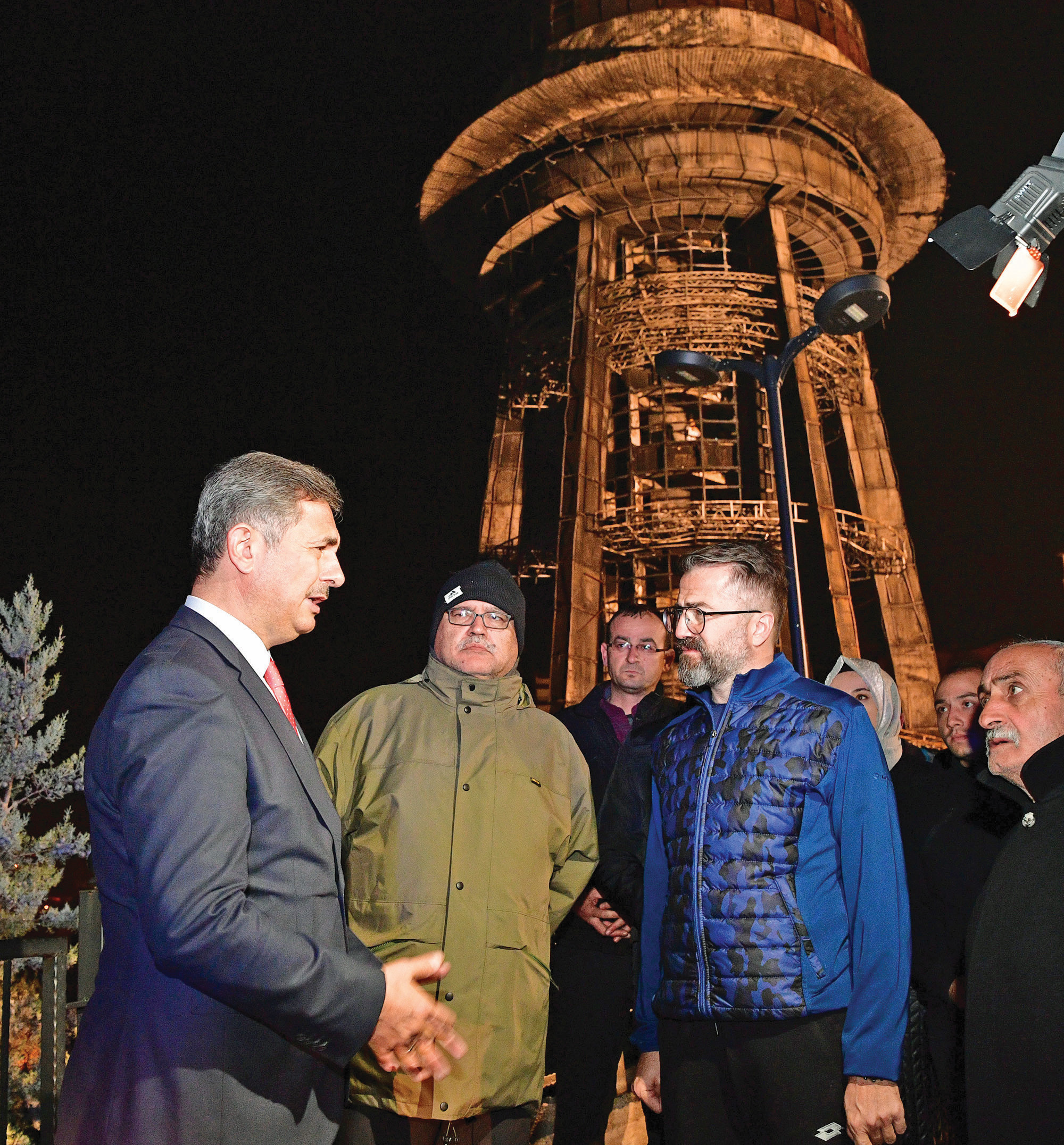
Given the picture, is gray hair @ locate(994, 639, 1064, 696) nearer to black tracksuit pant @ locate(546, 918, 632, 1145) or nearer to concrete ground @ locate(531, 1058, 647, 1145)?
black tracksuit pant @ locate(546, 918, 632, 1145)

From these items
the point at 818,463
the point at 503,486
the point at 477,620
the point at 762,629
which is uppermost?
the point at 503,486

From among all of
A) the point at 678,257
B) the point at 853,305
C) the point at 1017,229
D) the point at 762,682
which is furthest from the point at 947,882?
the point at 678,257

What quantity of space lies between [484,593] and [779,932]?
5.74 ft

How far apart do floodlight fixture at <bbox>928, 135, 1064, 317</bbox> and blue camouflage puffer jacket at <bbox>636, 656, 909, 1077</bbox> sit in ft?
6.88

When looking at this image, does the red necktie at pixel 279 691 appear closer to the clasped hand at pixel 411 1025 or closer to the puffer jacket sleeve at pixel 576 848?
the clasped hand at pixel 411 1025

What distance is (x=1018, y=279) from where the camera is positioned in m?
4.39

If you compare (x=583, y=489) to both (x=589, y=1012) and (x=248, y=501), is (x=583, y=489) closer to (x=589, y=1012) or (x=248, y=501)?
(x=589, y=1012)

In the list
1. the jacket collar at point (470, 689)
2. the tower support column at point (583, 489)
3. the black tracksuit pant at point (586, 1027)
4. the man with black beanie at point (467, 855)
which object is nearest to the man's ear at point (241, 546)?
the man with black beanie at point (467, 855)

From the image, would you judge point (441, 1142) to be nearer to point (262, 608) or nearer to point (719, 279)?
point (262, 608)

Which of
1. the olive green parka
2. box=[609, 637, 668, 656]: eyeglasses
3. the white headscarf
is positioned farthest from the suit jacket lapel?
box=[609, 637, 668, 656]: eyeglasses

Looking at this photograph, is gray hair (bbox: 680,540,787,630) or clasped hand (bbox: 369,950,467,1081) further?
gray hair (bbox: 680,540,787,630)

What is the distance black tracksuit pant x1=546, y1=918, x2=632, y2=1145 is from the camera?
4.40 metres

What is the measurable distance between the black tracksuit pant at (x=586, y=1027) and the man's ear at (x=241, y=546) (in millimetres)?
2769

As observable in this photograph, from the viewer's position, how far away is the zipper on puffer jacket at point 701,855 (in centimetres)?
316
